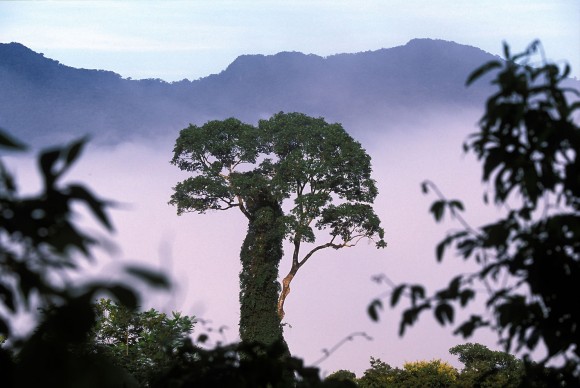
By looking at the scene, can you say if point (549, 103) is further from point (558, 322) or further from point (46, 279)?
point (46, 279)

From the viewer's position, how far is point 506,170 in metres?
1.96

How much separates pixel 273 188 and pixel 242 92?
483 inches

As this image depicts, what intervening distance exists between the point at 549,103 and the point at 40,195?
138 cm

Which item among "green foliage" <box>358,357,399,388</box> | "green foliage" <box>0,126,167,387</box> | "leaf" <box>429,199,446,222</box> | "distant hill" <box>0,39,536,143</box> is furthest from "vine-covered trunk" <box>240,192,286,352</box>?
"green foliage" <box>0,126,167,387</box>

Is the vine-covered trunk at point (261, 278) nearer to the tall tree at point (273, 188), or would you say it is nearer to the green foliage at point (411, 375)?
the tall tree at point (273, 188)

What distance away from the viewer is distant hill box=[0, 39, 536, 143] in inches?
1028

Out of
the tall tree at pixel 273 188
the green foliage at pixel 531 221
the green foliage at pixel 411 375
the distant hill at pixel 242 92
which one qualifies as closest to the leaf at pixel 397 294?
the green foliage at pixel 531 221

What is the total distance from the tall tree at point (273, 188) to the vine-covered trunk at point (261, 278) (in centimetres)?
2

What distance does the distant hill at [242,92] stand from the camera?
2611 cm

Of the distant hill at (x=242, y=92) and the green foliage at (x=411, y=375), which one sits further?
the distant hill at (x=242, y=92)

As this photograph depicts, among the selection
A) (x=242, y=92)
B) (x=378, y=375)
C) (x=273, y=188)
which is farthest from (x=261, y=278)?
(x=242, y=92)

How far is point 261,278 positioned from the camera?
17.1 m

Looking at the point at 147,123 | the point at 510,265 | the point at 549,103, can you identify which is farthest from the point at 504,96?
the point at 147,123

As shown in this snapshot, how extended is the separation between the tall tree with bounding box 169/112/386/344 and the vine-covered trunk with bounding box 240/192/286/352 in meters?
0.02
